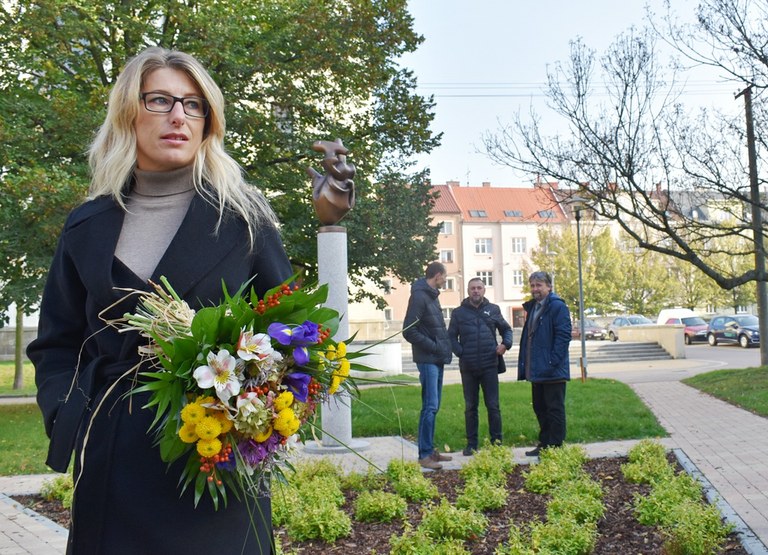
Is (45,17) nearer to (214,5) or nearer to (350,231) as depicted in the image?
(214,5)

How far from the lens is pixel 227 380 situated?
1.85 metres

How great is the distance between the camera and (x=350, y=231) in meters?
17.9

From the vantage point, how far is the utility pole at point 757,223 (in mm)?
17938

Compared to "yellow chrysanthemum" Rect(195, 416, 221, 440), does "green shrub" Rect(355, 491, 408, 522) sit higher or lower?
lower

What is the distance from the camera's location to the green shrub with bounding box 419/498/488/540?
5.59 m

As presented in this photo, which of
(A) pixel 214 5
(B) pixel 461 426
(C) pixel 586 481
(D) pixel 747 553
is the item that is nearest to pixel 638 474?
(C) pixel 586 481

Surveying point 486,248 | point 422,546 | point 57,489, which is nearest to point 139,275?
point 422,546

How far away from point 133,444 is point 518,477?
21.3 ft

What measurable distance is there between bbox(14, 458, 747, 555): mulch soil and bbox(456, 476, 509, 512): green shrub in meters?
0.07

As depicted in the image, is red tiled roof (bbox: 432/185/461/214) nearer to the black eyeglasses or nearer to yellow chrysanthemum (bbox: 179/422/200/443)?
the black eyeglasses

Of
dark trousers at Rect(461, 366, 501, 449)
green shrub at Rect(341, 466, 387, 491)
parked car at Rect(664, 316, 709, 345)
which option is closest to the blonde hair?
green shrub at Rect(341, 466, 387, 491)

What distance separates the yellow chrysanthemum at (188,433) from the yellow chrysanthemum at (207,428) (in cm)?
1

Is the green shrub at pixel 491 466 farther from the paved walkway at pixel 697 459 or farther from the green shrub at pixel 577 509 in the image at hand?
the green shrub at pixel 577 509

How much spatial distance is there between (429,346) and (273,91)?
9026 millimetres
